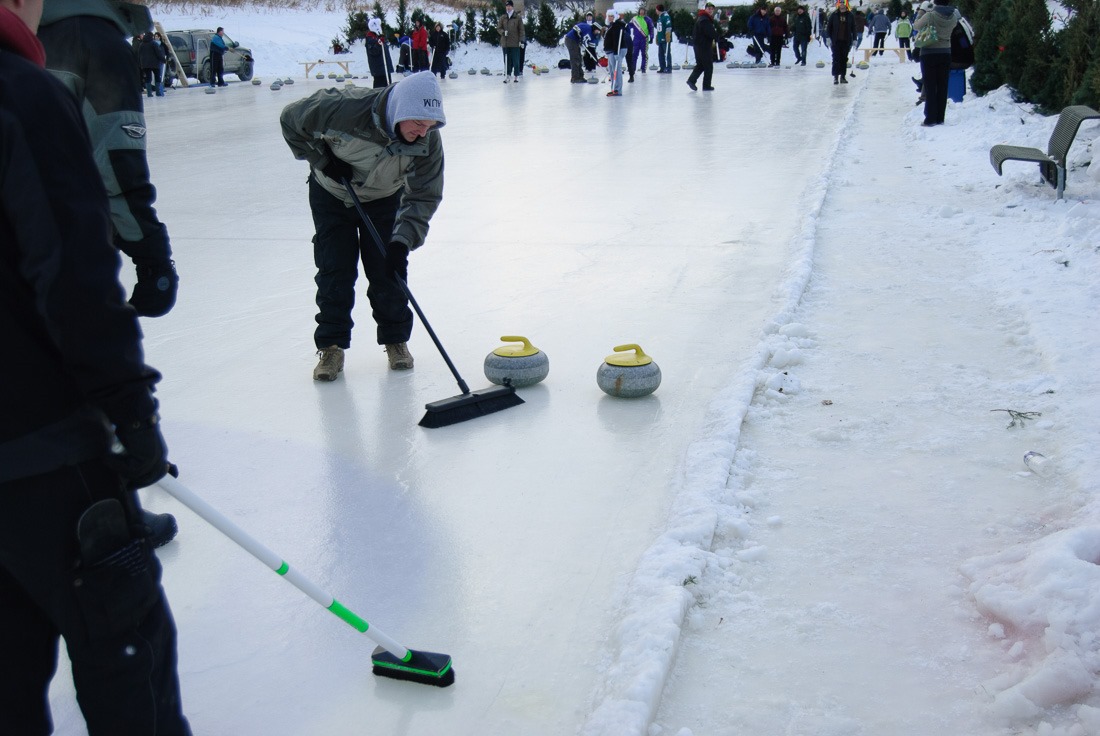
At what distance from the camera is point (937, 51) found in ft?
35.6

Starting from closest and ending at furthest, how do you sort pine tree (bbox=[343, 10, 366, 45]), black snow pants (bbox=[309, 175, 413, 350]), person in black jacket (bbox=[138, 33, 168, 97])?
1. black snow pants (bbox=[309, 175, 413, 350])
2. person in black jacket (bbox=[138, 33, 168, 97])
3. pine tree (bbox=[343, 10, 366, 45])

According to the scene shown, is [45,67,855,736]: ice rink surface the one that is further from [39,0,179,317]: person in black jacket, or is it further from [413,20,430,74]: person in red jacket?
[413,20,430,74]: person in red jacket

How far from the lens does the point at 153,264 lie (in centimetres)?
275

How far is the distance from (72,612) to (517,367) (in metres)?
2.66

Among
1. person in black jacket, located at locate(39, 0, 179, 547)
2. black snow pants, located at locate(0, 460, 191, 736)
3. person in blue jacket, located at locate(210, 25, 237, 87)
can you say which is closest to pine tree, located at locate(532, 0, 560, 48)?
person in blue jacket, located at locate(210, 25, 237, 87)

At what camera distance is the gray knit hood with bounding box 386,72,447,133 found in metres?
3.57

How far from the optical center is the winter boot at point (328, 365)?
434 cm

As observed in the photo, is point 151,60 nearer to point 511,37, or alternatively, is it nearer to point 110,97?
point 511,37

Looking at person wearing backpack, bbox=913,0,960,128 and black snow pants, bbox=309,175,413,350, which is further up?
person wearing backpack, bbox=913,0,960,128

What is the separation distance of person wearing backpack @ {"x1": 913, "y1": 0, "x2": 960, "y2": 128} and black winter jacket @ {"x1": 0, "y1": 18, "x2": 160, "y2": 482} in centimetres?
1105

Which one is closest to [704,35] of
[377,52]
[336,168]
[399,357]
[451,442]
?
[377,52]

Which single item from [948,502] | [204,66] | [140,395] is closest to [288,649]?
[140,395]

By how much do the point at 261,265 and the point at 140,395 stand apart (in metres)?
5.05

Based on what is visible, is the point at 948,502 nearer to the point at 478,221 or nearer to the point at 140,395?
the point at 140,395
